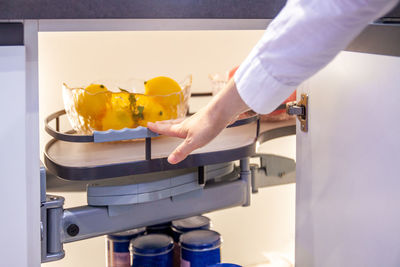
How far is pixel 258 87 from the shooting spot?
0.56 meters

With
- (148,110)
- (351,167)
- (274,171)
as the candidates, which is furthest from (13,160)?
(274,171)

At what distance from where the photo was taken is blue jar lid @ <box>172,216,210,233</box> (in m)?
1.11

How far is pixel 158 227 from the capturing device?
A: 115 centimetres

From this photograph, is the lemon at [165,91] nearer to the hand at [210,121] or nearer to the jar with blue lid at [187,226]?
the hand at [210,121]

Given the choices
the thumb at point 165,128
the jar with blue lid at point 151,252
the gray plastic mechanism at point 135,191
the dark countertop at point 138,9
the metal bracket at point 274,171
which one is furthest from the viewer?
the metal bracket at point 274,171

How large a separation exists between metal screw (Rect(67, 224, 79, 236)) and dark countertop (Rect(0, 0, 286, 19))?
360 mm

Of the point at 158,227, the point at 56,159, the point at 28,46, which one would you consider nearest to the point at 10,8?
the point at 28,46

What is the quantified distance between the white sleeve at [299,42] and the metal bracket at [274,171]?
711 millimetres

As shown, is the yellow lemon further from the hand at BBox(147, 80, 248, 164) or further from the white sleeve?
the white sleeve

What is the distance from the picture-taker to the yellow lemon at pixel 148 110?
0.90 m

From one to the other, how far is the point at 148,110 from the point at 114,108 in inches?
2.3

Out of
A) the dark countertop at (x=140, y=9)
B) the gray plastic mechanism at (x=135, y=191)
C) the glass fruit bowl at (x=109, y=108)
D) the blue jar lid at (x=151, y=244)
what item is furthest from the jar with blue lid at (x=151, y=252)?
the dark countertop at (x=140, y=9)

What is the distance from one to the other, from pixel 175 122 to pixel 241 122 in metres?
0.17

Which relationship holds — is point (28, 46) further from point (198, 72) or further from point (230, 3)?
point (198, 72)
